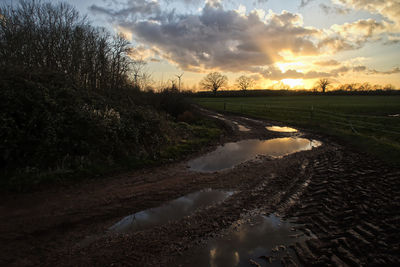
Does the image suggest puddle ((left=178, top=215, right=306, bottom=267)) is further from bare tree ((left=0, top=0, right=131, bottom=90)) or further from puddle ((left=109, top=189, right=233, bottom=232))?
bare tree ((left=0, top=0, right=131, bottom=90))

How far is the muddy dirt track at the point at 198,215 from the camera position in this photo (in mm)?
3732

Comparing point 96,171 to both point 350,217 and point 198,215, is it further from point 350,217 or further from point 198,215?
point 350,217

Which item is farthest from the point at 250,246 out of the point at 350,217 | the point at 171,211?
the point at 350,217

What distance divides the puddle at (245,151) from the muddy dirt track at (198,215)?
0.92 metres

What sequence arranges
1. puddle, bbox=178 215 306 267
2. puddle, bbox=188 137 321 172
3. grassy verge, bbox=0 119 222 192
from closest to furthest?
1. puddle, bbox=178 215 306 267
2. grassy verge, bbox=0 119 222 192
3. puddle, bbox=188 137 321 172

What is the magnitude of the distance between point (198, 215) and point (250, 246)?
1.43 meters

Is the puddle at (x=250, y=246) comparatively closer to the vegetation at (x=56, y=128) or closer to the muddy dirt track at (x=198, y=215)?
the muddy dirt track at (x=198, y=215)

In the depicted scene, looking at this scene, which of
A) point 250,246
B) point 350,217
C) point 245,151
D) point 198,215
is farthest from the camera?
point 245,151

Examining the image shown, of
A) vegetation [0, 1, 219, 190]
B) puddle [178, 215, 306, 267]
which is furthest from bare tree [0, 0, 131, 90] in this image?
puddle [178, 215, 306, 267]

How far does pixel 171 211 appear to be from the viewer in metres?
5.32

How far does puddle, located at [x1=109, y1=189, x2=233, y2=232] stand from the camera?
471 centimetres

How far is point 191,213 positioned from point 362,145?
37.8ft

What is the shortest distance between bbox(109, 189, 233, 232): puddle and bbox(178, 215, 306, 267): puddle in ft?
4.02

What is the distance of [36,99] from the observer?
8.42 meters
